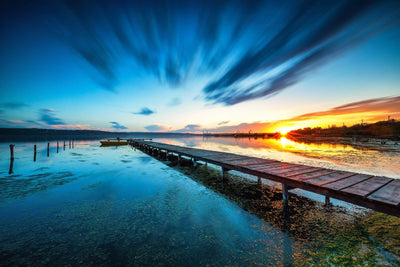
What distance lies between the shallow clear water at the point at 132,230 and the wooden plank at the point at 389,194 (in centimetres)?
220

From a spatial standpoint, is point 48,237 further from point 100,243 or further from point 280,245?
point 280,245

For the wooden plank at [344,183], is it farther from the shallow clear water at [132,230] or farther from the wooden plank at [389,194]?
the shallow clear water at [132,230]

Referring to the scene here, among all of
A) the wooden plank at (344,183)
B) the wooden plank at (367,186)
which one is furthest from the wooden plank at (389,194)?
the wooden plank at (344,183)

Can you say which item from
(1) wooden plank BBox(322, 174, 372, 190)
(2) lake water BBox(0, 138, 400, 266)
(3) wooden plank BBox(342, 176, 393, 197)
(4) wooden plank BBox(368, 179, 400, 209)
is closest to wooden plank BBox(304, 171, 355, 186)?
(1) wooden plank BBox(322, 174, 372, 190)

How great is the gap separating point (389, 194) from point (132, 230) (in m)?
6.77

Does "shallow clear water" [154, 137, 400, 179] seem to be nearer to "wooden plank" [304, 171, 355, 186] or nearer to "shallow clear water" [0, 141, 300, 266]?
"wooden plank" [304, 171, 355, 186]

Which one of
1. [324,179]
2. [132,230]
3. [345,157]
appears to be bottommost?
[132,230]

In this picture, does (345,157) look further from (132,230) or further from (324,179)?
(132,230)

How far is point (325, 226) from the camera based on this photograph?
4609 mm

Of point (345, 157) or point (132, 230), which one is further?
point (345, 157)

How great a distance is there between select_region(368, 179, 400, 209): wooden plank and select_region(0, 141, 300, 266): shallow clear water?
2.20 meters

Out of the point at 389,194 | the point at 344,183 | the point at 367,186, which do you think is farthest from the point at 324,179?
the point at 389,194

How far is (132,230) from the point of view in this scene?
14.9ft

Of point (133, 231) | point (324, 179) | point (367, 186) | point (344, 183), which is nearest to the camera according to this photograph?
point (367, 186)
